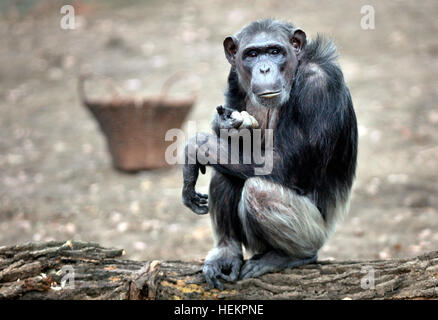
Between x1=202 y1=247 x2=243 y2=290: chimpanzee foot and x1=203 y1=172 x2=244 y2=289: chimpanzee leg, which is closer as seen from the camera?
x1=202 y1=247 x2=243 y2=290: chimpanzee foot

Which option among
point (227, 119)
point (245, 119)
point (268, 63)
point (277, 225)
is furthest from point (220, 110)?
Answer: point (277, 225)

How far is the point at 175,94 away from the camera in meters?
12.2

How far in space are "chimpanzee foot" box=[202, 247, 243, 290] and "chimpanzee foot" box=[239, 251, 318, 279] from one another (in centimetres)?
8

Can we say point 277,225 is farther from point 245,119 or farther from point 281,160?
point 245,119

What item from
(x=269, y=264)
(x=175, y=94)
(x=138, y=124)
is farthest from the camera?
(x=175, y=94)

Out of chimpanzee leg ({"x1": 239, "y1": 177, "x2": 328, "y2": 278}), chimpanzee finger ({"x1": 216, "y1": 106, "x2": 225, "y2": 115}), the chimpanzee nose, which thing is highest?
the chimpanzee nose

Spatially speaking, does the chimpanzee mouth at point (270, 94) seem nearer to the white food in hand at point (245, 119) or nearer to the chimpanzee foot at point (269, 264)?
the white food in hand at point (245, 119)

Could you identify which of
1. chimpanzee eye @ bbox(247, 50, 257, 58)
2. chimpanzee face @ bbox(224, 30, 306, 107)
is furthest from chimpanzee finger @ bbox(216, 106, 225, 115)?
chimpanzee eye @ bbox(247, 50, 257, 58)

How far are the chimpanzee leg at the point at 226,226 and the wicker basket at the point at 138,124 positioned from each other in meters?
4.59

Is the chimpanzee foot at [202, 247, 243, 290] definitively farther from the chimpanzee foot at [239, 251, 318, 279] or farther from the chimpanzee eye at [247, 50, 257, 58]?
the chimpanzee eye at [247, 50, 257, 58]

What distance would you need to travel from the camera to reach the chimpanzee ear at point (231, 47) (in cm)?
473

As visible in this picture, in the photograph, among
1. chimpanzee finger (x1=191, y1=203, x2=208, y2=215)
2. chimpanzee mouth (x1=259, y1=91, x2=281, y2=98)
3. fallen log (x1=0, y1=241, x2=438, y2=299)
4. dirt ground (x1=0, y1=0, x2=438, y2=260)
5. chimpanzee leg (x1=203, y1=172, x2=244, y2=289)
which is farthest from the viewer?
dirt ground (x1=0, y1=0, x2=438, y2=260)

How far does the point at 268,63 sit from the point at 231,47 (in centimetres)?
52

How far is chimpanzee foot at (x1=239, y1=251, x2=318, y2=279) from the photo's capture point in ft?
14.6
